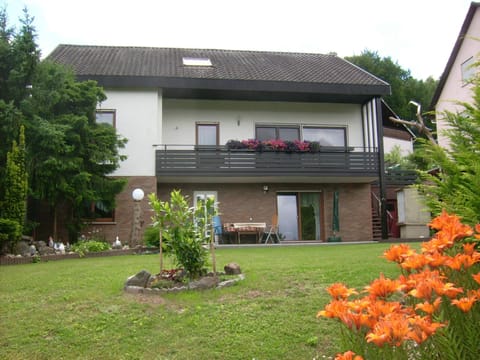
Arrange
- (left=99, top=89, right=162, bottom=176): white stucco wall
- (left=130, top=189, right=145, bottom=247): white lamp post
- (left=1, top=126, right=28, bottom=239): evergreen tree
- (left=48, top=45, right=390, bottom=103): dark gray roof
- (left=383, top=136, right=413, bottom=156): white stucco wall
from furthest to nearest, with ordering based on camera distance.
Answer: (left=383, top=136, right=413, bottom=156): white stucco wall < (left=48, top=45, right=390, bottom=103): dark gray roof < (left=99, top=89, right=162, bottom=176): white stucco wall < (left=130, top=189, right=145, bottom=247): white lamp post < (left=1, top=126, right=28, bottom=239): evergreen tree

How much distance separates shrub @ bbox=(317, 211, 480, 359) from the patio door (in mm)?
15765

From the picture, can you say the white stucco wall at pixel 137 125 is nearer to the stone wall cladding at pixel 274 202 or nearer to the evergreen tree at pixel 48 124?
the stone wall cladding at pixel 274 202

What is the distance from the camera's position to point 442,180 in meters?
3.79

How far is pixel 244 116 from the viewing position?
17.9 meters

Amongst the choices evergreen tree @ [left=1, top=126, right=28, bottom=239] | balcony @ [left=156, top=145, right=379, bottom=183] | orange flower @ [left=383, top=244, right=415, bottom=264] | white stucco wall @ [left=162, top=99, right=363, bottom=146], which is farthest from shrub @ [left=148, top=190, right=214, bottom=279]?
white stucco wall @ [left=162, top=99, right=363, bottom=146]

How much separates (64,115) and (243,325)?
10008 mm

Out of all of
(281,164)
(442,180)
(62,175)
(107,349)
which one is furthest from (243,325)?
(281,164)

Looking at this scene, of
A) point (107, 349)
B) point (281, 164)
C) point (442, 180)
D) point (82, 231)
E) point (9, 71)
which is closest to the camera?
point (442, 180)

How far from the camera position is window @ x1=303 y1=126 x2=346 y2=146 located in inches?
723

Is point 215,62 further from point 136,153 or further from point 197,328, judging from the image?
point 197,328

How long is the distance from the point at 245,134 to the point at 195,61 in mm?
4063

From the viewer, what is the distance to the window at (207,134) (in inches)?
695

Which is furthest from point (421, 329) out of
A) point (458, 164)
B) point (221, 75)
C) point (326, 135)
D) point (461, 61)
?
point (461, 61)

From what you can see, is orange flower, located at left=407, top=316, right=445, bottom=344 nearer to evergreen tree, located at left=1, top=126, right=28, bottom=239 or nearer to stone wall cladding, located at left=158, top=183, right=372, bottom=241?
evergreen tree, located at left=1, top=126, right=28, bottom=239
